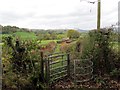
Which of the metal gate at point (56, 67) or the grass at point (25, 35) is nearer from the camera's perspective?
the metal gate at point (56, 67)

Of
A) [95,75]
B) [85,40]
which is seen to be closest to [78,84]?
[95,75]

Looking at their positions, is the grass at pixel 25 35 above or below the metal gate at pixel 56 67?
above

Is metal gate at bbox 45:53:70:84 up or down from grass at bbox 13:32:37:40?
down

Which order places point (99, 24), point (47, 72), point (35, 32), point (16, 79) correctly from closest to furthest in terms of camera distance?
1. point (16, 79)
2. point (47, 72)
3. point (35, 32)
4. point (99, 24)

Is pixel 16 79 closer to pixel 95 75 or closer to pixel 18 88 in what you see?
pixel 18 88

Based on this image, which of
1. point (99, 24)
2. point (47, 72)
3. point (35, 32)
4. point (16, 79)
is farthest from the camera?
point (99, 24)

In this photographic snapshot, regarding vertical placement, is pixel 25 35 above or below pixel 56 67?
above

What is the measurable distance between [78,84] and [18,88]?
2.24 m

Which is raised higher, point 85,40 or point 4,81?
point 85,40

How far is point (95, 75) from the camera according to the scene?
1131cm

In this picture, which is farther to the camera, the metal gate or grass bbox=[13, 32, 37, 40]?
grass bbox=[13, 32, 37, 40]

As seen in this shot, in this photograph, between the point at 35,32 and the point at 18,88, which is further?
the point at 35,32

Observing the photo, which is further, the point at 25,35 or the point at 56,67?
the point at 25,35

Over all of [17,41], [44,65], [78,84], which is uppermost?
[17,41]
